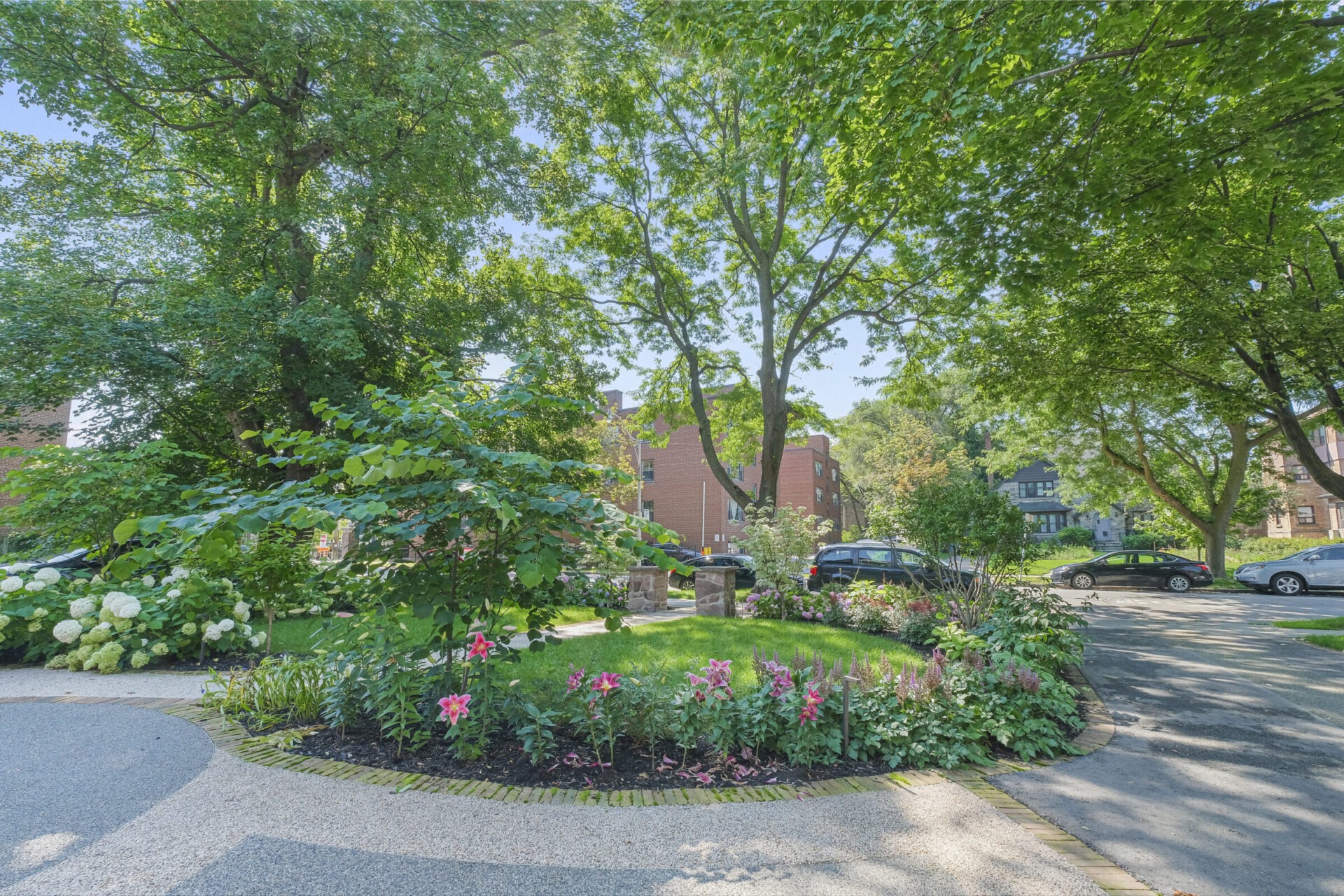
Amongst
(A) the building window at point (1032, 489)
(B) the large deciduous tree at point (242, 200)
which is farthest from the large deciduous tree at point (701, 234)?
(A) the building window at point (1032, 489)

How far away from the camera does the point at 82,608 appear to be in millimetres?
6328

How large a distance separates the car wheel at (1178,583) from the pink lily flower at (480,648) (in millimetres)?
23179

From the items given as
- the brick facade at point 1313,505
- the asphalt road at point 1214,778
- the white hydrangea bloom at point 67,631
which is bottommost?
the asphalt road at point 1214,778

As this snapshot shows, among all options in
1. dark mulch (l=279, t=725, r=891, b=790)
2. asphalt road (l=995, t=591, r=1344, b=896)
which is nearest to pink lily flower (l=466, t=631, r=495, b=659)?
dark mulch (l=279, t=725, r=891, b=790)

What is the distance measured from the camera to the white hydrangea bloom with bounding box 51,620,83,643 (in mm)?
6152

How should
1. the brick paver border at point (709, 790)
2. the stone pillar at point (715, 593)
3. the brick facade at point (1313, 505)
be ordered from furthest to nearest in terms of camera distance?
the brick facade at point (1313, 505) < the stone pillar at point (715, 593) < the brick paver border at point (709, 790)

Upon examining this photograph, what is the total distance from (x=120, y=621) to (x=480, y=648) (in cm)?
534

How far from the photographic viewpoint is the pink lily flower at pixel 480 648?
363cm

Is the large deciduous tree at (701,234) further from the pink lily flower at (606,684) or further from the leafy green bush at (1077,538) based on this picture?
the leafy green bush at (1077,538)

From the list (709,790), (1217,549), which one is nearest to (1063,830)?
(709,790)

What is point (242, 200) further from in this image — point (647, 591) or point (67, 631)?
point (647, 591)

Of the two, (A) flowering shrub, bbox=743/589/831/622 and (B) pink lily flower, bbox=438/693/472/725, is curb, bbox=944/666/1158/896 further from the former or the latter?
(A) flowering shrub, bbox=743/589/831/622

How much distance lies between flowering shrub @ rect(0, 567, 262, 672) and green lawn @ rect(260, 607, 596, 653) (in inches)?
21.6

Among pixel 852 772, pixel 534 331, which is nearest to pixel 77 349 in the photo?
pixel 534 331
